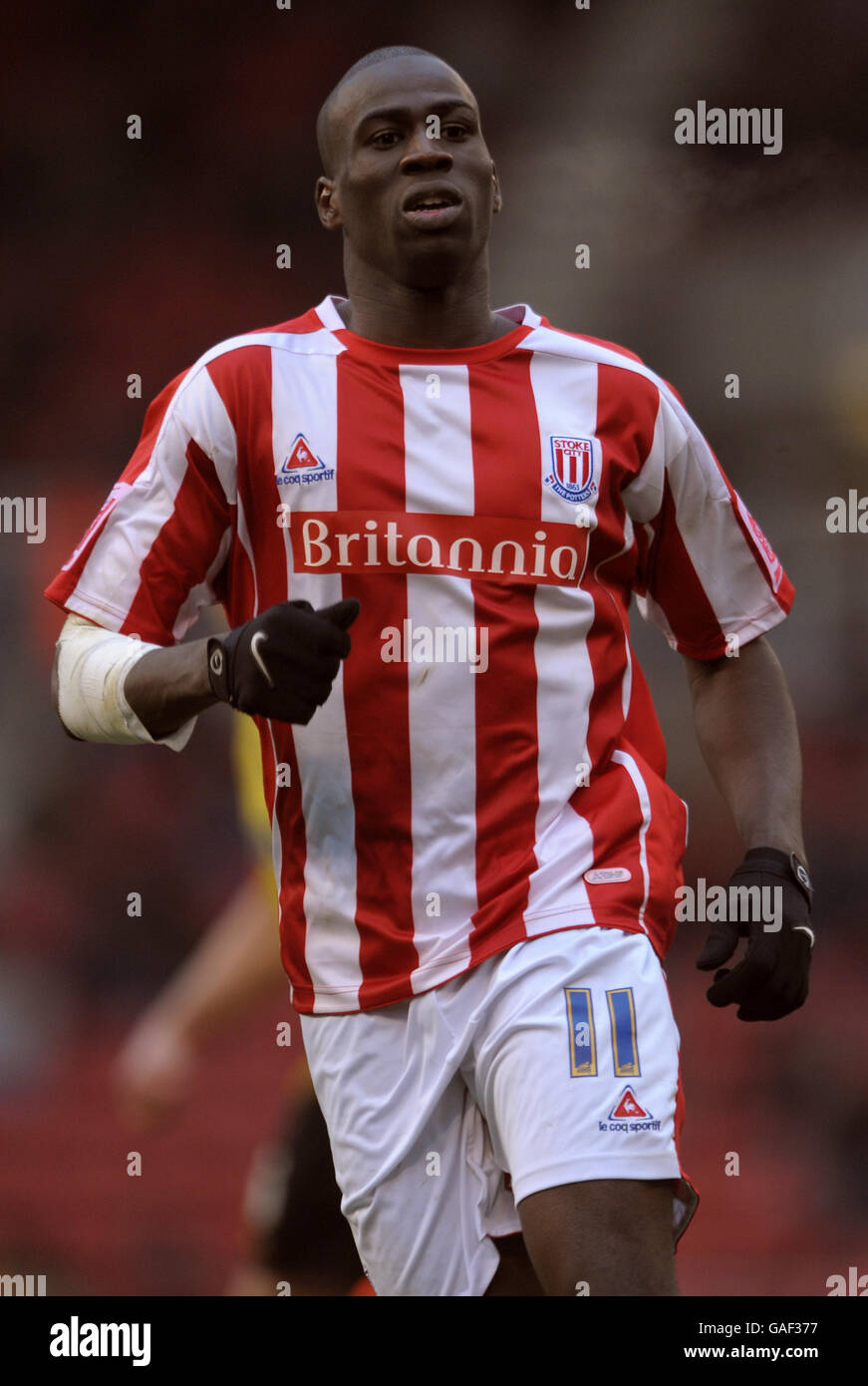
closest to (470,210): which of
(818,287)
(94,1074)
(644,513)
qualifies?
(644,513)

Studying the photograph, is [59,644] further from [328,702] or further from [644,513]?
[644,513]

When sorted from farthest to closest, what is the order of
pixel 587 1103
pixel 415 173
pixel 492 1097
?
1. pixel 415 173
2. pixel 492 1097
3. pixel 587 1103

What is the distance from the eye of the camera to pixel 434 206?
2742mm

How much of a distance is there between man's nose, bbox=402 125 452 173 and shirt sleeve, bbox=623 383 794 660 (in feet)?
1.51

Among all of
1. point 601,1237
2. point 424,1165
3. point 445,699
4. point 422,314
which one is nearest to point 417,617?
point 445,699

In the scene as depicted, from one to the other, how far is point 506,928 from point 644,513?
68 centimetres

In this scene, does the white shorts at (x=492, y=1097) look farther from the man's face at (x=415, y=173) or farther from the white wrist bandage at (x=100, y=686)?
the man's face at (x=415, y=173)

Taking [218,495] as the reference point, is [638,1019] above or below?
below

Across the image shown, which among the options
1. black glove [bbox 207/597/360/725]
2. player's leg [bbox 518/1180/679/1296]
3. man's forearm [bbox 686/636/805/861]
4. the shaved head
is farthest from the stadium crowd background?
black glove [bbox 207/597/360/725]

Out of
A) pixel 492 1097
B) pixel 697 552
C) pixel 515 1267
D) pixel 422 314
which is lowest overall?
pixel 515 1267

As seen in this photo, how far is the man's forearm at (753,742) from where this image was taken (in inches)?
110

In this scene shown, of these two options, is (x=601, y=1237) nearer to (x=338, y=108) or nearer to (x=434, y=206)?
(x=434, y=206)

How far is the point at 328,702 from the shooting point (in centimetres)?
267

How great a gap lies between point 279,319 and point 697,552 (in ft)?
5.84
